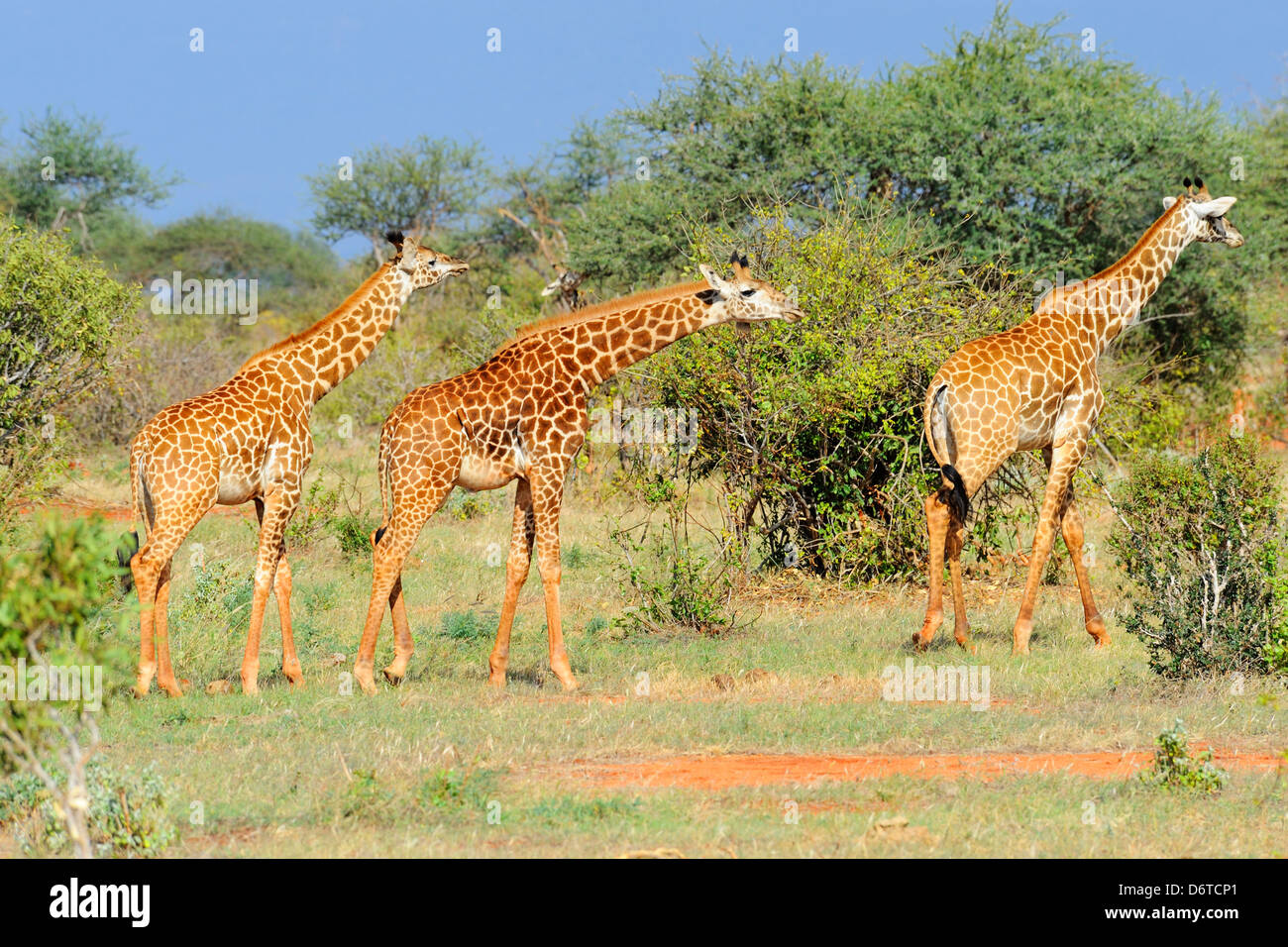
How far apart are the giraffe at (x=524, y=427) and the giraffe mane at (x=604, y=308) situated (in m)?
0.01

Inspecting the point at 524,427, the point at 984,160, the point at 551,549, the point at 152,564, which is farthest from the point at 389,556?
the point at 984,160

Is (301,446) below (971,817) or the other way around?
the other way around

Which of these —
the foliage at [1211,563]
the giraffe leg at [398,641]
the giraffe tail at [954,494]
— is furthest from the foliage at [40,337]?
the foliage at [1211,563]

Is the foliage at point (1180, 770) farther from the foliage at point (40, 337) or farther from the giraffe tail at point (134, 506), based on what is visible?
the foliage at point (40, 337)

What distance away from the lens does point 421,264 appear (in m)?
10.3

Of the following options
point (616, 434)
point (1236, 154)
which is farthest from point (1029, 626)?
point (1236, 154)

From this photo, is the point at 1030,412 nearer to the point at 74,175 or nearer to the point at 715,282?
the point at 715,282

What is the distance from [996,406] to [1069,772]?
3.92 m

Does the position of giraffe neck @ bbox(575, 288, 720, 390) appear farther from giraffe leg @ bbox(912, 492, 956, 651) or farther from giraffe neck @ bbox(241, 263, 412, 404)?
giraffe leg @ bbox(912, 492, 956, 651)

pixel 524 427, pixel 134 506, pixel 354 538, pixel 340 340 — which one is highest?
pixel 340 340

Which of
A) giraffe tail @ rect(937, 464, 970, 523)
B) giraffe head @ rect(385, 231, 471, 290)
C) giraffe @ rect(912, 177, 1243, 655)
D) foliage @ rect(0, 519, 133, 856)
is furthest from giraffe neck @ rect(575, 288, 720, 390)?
foliage @ rect(0, 519, 133, 856)

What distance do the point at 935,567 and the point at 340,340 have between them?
4.83 meters
